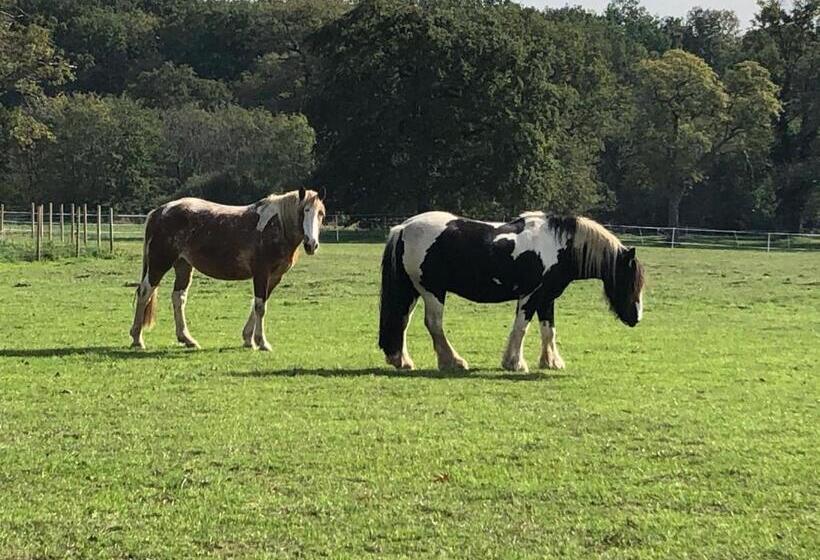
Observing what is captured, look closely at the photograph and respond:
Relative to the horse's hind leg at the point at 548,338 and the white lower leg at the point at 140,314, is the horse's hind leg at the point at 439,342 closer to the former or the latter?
the horse's hind leg at the point at 548,338

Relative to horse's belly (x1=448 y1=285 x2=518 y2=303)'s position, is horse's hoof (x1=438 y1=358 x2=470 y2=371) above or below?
below

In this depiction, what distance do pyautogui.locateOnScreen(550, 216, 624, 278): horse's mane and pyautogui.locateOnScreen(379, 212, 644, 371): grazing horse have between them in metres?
0.01

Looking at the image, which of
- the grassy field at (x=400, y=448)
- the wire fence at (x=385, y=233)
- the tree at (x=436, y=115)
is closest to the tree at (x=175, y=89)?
the wire fence at (x=385, y=233)

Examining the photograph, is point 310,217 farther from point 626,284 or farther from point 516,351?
point 626,284

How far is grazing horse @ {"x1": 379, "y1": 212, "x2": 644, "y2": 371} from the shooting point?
39.4 feet

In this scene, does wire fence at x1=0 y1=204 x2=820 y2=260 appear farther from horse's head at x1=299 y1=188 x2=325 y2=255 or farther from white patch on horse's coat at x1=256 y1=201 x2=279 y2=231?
horse's head at x1=299 y1=188 x2=325 y2=255

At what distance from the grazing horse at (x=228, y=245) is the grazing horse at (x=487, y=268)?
1.92 meters

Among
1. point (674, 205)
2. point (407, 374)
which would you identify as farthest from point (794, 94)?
point (407, 374)

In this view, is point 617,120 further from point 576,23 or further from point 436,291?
point 436,291

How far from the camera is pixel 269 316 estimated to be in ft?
59.8

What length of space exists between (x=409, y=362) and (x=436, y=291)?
89 centimetres

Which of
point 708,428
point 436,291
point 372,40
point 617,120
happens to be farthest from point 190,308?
point 617,120

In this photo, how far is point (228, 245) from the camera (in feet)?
46.0

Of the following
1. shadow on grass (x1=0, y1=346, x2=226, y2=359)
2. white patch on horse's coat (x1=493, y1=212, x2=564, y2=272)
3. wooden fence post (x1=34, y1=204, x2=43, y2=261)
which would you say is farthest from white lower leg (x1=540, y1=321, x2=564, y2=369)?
wooden fence post (x1=34, y1=204, x2=43, y2=261)
